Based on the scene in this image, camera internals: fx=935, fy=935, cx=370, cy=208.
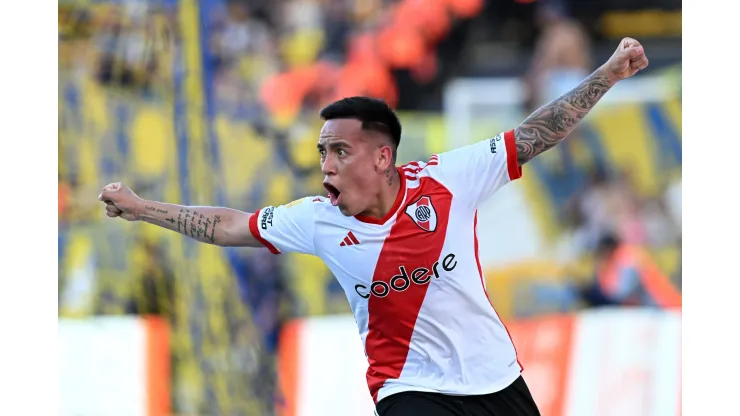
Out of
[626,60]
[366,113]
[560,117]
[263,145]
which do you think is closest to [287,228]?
[366,113]

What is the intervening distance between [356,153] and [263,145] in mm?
3989

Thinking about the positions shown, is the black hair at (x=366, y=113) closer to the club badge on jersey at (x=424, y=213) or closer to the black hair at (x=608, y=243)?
the club badge on jersey at (x=424, y=213)

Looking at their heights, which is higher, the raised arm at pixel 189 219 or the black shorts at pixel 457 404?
the raised arm at pixel 189 219

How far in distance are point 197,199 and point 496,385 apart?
4396 millimetres

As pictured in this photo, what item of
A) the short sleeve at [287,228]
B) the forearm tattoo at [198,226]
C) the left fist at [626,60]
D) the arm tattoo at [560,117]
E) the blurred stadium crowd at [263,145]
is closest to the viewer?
the left fist at [626,60]

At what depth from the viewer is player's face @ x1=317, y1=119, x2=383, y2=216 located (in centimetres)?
379

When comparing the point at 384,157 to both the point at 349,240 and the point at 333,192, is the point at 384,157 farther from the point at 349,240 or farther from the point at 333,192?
the point at 349,240

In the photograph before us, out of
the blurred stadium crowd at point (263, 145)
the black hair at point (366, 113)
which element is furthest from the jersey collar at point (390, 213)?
the blurred stadium crowd at point (263, 145)

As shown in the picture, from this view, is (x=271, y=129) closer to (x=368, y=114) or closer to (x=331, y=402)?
(x=331, y=402)

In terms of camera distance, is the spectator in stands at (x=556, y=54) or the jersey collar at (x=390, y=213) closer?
the jersey collar at (x=390, y=213)

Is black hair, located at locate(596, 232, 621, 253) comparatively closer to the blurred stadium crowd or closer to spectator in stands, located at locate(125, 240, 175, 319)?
the blurred stadium crowd

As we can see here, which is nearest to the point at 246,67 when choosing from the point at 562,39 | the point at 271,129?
the point at 271,129

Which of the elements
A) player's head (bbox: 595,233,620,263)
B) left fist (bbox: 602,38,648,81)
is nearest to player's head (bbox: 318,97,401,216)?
left fist (bbox: 602,38,648,81)

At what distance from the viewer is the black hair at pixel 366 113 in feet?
12.7
